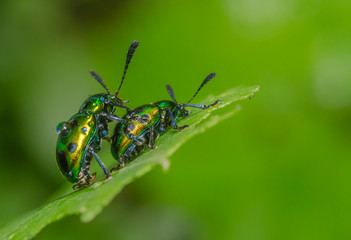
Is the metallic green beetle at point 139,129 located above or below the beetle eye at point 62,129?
below

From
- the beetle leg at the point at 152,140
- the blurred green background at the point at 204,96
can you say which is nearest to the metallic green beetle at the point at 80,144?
the beetle leg at the point at 152,140

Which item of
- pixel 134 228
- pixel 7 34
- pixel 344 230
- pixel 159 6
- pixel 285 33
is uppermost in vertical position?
pixel 7 34

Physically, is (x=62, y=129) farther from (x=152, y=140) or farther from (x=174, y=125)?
(x=174, y=125)

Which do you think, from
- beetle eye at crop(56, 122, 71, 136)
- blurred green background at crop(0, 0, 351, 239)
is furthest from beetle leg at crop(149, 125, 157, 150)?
blurred green background at crop(0, 0, 351, 239)

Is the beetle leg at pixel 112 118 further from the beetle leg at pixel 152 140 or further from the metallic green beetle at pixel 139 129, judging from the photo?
the beetle leg at pixel 152 140

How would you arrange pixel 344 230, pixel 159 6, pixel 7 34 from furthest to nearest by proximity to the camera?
pixel 159 6 < pixel 7 34 < pixel 344 230

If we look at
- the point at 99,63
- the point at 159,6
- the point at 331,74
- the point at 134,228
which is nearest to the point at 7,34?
the point at 99,63

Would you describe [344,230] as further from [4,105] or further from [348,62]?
[4,105]

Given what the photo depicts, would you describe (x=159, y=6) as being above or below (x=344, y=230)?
above
